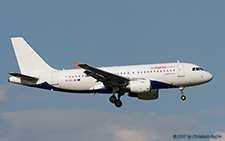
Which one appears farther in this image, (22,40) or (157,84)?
(22,40)

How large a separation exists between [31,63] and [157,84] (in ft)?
48.4

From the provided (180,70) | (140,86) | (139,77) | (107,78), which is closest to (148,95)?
(139,77)

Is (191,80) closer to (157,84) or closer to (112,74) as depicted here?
(157,84)

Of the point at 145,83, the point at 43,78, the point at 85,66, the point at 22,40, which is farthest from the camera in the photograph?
the point at 22,40

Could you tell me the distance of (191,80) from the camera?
158 feet

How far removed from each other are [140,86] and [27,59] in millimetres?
14131

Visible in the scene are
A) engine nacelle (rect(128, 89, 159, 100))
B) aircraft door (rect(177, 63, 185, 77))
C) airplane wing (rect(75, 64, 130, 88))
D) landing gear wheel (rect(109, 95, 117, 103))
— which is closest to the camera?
airplane wing (rect(75, 64, 130, 88))

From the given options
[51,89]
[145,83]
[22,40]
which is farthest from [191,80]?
[22,40]

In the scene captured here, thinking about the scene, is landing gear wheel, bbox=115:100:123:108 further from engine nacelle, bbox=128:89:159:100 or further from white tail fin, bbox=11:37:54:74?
white tail fin, bbox=11:37:54:74

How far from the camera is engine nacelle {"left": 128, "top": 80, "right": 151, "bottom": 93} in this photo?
4716cm

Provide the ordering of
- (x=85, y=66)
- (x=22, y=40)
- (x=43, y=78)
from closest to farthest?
(x=85, y=66) < (x=43, y=78) < (x=22, y=40)

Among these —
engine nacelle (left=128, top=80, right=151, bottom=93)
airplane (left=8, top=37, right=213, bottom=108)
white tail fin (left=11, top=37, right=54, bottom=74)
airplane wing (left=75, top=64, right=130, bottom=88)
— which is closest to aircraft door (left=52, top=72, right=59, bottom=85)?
airplane (left=8, top=37, right=213, bottom=108)

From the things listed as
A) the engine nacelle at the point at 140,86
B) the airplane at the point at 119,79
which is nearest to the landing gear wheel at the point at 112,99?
the airplane at the point at 119,79

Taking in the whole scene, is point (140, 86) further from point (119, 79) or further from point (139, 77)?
point (119, 79)
